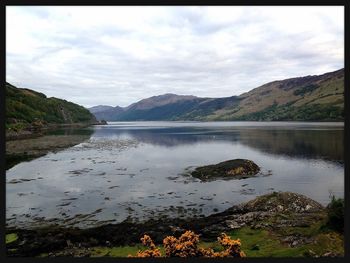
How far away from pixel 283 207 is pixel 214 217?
7.64 meters

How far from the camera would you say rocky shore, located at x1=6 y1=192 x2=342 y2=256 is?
27.6 m

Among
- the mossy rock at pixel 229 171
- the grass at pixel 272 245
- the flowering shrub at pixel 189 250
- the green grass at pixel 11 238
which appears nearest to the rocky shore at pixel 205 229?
the grass at pixel 272 245

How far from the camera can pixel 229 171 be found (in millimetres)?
59219

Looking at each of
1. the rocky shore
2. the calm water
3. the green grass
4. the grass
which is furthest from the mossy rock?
the green grass

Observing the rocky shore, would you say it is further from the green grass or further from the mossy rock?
the mossy rock

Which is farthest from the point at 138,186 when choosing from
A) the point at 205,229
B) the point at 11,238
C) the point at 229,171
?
the point at 11,238

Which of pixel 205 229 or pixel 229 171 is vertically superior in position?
pixel 229 171

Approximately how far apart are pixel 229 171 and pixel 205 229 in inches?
1113

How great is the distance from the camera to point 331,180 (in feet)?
176

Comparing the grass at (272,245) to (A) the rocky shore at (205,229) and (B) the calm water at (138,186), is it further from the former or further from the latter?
(B) the calm water at (138,186)

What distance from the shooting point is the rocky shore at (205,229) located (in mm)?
27609

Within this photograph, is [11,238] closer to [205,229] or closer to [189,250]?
[189,250]

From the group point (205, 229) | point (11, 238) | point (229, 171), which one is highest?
point (229, 171)
